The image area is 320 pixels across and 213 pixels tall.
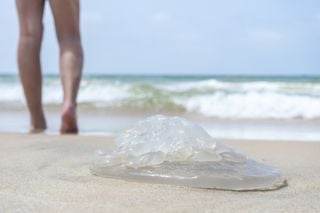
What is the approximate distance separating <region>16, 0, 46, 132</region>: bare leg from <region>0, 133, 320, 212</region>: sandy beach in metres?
1.11

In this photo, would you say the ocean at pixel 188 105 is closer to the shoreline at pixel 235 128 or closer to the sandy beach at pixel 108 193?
the shoreline at pixel 235 128

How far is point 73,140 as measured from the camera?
2.22m

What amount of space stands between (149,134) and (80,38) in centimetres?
158

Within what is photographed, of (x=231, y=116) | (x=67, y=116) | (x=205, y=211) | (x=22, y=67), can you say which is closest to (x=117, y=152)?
(x=205, y=211)

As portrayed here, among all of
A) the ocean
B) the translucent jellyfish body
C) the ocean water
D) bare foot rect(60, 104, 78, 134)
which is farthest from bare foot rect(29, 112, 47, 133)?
the ocean water

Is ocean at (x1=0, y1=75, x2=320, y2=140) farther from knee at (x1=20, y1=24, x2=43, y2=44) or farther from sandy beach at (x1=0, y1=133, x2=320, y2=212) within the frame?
sandy beach at (x1=0, y1=133, x2=320, y2=212)

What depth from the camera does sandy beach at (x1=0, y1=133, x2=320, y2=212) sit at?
41.6 inches

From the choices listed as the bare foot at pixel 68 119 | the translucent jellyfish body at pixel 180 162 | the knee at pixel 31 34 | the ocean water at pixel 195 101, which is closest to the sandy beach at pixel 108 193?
the translucent jellyfish body at pixel 180 162

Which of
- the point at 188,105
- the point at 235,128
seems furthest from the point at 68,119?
the point at 188,105

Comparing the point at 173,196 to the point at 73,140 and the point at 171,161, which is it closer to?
the point at 171,161

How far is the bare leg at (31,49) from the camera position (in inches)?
109

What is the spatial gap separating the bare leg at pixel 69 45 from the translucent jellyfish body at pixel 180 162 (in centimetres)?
133

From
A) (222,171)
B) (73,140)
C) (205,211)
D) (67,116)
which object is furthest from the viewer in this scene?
(67,116)

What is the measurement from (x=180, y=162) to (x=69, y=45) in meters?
1.67
